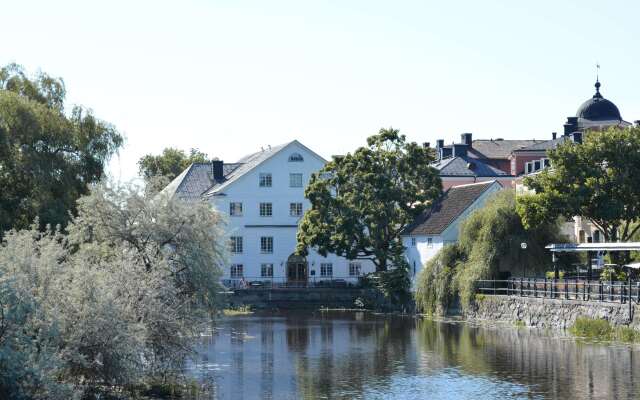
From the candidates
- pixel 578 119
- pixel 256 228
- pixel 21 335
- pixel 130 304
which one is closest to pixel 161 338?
pixel 130 304

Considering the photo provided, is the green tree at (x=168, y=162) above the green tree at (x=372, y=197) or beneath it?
above

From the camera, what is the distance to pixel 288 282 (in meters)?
81.0

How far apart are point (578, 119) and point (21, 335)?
87.3 m

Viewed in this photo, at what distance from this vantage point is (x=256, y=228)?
8412cm

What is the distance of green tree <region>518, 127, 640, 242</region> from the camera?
5191cm

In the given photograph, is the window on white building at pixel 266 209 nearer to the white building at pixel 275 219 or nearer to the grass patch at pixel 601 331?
the white building at pixel 275 219

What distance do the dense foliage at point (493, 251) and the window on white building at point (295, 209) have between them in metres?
25.8

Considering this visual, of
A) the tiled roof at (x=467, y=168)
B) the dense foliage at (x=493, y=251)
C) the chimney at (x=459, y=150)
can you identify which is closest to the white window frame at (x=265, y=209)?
the tiled roof at (x=467, y=168)

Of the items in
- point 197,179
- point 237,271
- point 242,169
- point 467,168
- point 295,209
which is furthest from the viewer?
point 467,168

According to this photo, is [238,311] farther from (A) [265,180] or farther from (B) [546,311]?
(B) [546,311]

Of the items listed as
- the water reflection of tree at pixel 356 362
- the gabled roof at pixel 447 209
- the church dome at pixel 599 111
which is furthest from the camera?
the church dome at pixel 599 111

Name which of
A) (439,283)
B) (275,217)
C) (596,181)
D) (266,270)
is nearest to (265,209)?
(275,217)

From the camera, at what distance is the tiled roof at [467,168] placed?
3877 inches

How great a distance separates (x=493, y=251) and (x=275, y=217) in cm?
3003
